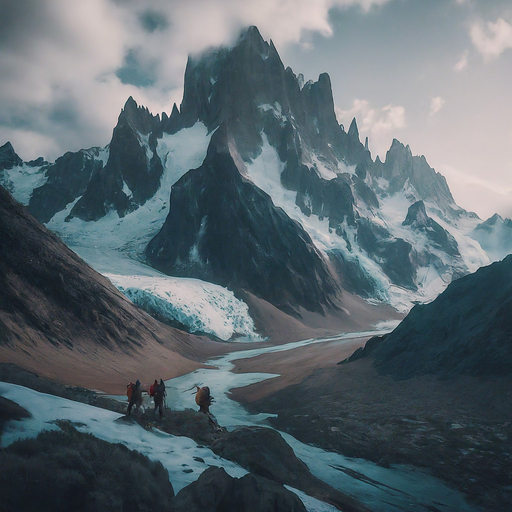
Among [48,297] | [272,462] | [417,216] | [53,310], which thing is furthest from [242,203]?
[417,216]

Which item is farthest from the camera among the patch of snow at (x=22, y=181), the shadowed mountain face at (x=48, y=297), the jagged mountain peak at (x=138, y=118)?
the patch of snow at (x=22, y=181)

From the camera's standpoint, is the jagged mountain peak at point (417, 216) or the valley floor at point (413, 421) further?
the jagged mountain peak at point (417, 216)

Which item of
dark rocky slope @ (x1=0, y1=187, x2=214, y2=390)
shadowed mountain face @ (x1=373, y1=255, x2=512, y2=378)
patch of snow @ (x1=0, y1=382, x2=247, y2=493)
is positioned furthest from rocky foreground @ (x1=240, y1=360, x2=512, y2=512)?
dark rocky slope @ (x1=0, y1=187, x2=214, y2=390)

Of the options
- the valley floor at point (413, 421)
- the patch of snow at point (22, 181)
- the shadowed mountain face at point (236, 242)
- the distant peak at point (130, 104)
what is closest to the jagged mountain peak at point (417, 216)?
the shadowed mountain face at point (236, 242)

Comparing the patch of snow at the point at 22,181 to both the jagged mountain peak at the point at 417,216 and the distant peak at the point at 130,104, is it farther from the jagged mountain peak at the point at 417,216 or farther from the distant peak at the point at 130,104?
the jagged mountain peak at the point at 417,216

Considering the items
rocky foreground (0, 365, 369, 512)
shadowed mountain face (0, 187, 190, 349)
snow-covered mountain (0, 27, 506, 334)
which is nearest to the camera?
rocky foreground (0, 365, 369, 512)

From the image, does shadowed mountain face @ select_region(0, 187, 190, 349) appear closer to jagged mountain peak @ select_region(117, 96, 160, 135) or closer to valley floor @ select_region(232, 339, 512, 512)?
valley floor @ select_region(232, 339, 512, 512)

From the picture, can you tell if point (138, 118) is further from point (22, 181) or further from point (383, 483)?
point (383, 483)
